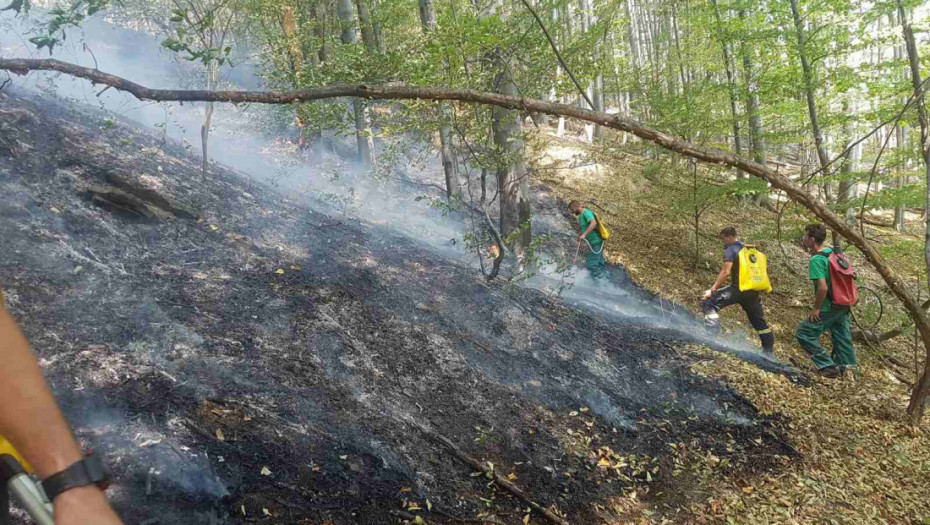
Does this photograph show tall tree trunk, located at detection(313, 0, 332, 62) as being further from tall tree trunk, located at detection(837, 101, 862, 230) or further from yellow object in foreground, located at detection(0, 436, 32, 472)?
yellow object in foreground, located at detection(0, 436, 32, 472)

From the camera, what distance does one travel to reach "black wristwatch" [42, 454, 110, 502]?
1051 mm

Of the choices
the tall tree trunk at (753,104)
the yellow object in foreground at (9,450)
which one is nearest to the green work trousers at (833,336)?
the tall tree trunk at (753,104)

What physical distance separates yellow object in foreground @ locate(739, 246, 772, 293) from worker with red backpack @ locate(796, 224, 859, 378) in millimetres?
701

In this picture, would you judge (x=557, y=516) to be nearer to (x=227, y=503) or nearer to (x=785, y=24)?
(x=227, y=503)

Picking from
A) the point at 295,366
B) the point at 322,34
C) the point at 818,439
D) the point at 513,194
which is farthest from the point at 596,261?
the point at 322,34

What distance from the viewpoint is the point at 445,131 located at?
1038 centimetres

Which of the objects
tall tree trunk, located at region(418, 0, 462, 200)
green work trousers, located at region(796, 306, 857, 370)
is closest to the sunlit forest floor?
green work trousers, located at region(796, 306, 857, 370)

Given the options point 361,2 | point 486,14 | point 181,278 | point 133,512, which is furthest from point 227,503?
point 361,2

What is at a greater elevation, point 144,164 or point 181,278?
point 144,164

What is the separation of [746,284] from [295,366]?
251 inches

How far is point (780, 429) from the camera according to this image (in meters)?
5.09

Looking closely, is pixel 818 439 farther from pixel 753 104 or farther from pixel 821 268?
pixel 753 104

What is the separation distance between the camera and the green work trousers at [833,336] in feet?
21.2

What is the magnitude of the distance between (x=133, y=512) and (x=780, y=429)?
224 inches
